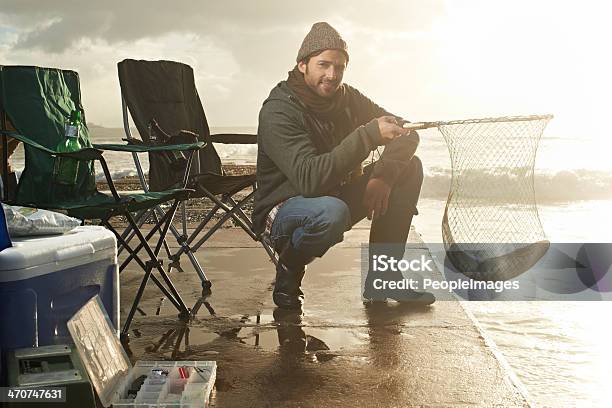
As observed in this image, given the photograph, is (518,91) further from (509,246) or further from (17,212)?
(17,212)

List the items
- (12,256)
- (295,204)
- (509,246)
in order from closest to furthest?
(12,256) → (295,204) → (509,246)

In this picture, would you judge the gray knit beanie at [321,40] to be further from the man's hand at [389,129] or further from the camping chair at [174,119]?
the camping chair at [174,119]

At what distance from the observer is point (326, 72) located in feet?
11.0

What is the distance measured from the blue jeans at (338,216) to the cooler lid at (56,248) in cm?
99

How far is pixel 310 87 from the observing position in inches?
135

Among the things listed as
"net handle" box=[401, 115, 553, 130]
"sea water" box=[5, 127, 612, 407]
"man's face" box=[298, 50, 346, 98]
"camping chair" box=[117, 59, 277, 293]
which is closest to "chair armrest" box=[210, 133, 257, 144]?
"camping chair" box=[117, 59, 277, 293]

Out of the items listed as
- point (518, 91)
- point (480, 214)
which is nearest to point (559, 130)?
point (518, 91)

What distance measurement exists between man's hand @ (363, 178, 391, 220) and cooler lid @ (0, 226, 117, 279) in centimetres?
129

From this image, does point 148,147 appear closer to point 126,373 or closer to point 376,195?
point 376,195

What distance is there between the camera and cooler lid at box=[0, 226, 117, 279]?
1978 millimetres

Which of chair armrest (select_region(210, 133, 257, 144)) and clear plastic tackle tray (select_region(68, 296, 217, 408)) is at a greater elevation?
chair armrest (select_region(210, 133, 257, 144))

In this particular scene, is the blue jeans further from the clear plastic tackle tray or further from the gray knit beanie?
the clear plastic tackle tray

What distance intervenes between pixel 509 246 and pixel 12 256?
2435 millimetres

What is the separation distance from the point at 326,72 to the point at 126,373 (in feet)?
5.17
